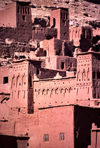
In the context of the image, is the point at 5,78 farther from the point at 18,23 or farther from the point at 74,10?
the point at 74,10

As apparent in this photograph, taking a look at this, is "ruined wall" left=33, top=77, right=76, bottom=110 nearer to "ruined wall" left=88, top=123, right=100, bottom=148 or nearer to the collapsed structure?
the collapsed structure

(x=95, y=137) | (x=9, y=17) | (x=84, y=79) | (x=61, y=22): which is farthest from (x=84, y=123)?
(x=9, y=17)

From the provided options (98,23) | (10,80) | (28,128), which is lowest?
(28,128)

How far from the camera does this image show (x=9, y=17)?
231ft

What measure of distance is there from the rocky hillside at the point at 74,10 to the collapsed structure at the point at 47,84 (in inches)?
555

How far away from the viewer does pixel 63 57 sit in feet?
213

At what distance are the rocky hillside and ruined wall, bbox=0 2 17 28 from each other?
14.2m

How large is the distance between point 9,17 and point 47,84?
14.8 meters

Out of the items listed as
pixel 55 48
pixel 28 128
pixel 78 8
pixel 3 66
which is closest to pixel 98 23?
pixel 78 8

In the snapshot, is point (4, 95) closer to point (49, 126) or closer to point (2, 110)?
point (2, 110)

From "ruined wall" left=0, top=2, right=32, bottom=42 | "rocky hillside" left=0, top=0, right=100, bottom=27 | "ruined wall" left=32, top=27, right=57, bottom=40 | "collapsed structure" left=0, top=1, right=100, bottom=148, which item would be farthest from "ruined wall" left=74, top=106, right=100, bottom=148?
"rocky hillside" left=0, top=0, right=100, bottom=27

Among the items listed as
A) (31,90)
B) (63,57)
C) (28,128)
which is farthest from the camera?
(63,57)

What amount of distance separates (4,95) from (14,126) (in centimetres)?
422

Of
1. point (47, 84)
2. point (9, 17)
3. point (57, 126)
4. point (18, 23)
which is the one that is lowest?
point (57, 126)
